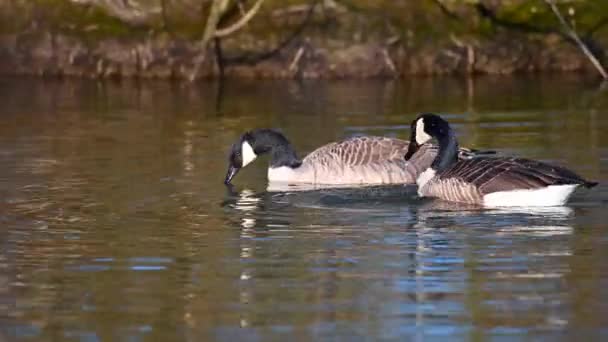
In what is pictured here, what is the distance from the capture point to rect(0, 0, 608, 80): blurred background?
31094 millimetres

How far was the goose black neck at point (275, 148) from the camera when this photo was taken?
17.2 m

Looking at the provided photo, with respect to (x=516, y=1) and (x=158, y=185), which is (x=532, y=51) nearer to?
(x=516, y=1)

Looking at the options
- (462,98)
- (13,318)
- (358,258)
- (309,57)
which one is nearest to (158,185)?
(358,258)

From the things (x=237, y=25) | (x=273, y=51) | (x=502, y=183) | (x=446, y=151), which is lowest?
(x=502, y=183)

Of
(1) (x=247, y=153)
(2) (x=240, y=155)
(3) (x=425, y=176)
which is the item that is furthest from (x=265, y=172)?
(3) (x=425, y=176)

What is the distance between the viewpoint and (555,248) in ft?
38.7

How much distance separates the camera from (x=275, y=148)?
57.2 feet

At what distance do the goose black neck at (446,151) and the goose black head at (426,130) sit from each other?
17 millimetres

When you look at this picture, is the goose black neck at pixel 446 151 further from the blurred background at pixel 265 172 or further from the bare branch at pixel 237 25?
the bare branch at pixel 237 25

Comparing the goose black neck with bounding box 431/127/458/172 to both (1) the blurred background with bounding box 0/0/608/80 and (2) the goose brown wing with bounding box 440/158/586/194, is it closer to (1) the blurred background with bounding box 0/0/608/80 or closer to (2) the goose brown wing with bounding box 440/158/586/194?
(2) the goose brown wing with bounding box 440/158/586/194

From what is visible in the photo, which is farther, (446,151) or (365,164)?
(365,164)

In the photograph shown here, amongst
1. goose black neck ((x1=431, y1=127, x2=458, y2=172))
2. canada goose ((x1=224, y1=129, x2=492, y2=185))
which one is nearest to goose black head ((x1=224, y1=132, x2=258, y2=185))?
canada goose ((x1=224, y1=129, x2=492, y2=185))

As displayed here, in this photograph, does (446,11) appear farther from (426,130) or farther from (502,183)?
(502,183)

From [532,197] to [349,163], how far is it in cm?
341
